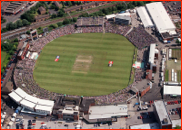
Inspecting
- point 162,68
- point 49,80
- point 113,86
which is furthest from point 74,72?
point 162,68

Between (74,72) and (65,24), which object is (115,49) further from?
(65,24)

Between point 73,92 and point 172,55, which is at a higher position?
point 172,55

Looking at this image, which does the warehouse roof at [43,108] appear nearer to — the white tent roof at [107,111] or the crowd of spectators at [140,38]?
the white tent roof at [107,111]

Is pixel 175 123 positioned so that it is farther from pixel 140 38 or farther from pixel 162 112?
pixel 140 38

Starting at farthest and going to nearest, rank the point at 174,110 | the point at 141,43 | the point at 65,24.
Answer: the point at 65,24 < the point at 141,43 < the point at 174,110

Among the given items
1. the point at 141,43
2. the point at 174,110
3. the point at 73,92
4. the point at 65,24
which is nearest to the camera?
the point at 174,110

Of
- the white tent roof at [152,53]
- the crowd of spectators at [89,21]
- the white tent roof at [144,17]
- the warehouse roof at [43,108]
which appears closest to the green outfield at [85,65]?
the crowd of spectators at [89,21]
